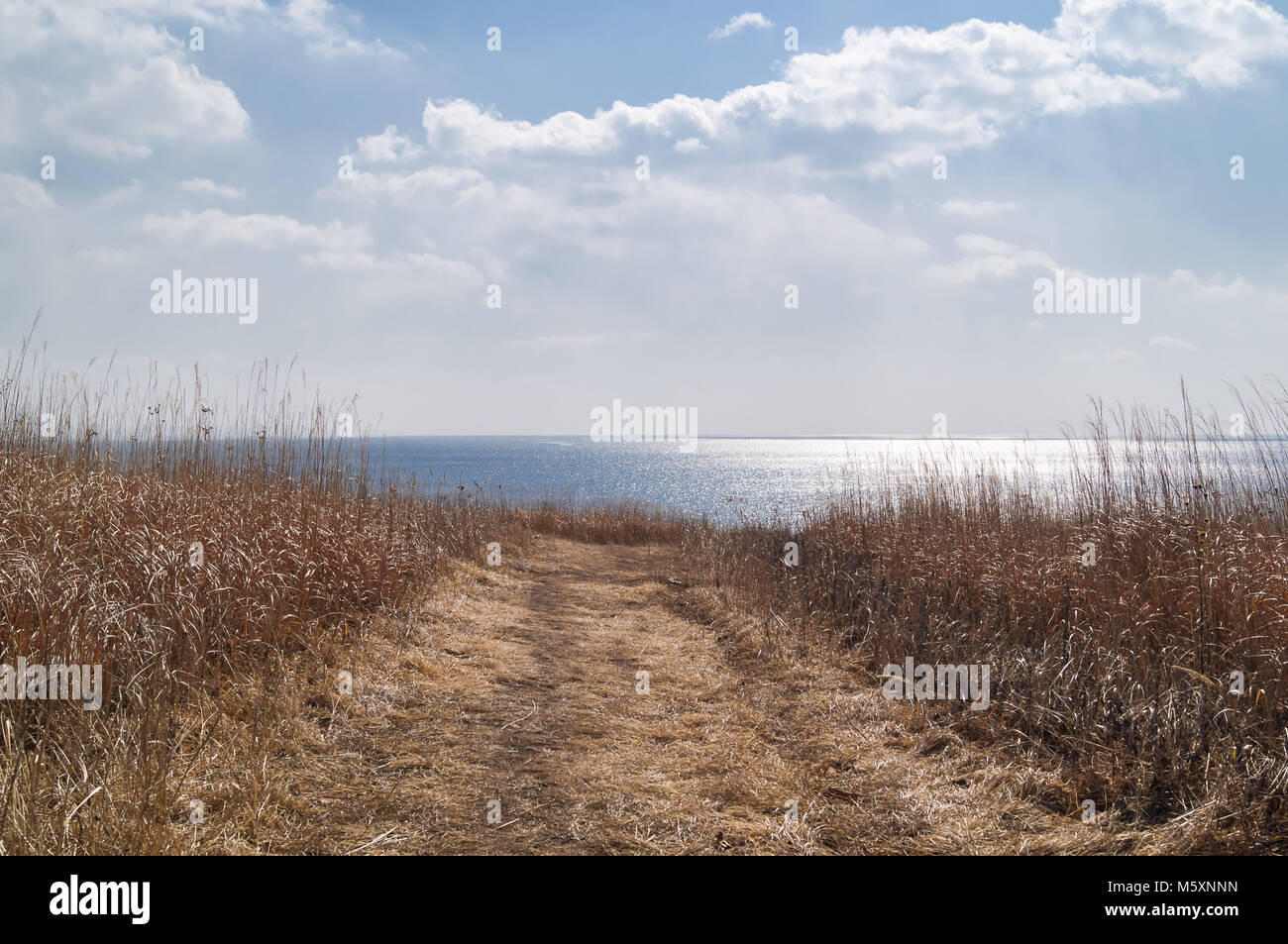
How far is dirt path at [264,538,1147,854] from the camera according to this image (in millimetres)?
3314

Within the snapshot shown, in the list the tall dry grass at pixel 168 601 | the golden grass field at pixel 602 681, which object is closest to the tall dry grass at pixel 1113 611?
the golden grass field at pixel 602 681

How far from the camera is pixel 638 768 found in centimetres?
415

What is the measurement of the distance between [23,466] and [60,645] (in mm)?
3362

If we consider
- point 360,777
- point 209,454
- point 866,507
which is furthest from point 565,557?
point 360,777

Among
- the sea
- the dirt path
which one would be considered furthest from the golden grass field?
the sea

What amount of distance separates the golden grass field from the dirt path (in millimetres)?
23

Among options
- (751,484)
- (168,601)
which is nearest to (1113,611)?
(168,601)

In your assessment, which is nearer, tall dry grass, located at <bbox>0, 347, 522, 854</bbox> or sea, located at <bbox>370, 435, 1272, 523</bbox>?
tall dry grass, located at <bbox>0, 347, 522, 854</bbox>

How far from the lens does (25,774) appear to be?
288 centimetres

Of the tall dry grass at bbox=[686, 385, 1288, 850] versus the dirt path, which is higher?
the tall dry grass at bbox=[686, 385, 1288, 850]

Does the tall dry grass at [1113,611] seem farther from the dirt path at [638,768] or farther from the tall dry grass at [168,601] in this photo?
the tall dry grass at [168,601]

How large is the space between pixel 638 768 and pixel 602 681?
5.99ft

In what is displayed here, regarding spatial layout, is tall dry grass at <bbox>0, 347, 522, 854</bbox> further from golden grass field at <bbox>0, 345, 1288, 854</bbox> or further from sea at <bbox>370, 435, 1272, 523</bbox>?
sea at <bbox>370, 435, 1272, 523</bbox>
